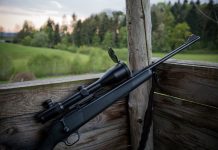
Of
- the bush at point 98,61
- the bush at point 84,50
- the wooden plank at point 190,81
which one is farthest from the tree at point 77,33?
the wooden plank at point 190,81

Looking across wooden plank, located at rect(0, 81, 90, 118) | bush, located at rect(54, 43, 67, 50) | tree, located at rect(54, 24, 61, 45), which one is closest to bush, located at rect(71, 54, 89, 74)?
bush, located at rect(54, 43, 67, 50)

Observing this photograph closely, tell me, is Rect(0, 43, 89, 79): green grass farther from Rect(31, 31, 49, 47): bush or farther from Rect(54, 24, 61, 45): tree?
Rect(54, 24, 61, 45): tree

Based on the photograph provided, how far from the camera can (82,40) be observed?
29.5 ft

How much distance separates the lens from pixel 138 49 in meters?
1.66

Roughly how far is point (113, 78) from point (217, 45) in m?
2.00

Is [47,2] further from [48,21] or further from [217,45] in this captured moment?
[217,45]

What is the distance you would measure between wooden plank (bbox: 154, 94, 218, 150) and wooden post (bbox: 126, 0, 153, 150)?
13 centimetres

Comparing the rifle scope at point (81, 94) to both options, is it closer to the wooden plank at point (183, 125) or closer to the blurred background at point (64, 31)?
the wooden plank at point (183, 125)

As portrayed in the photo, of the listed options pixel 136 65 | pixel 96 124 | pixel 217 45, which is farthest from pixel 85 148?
pixel 217 45

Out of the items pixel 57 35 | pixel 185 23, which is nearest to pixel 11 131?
pixel 185 23

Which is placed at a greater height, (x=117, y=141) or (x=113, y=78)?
(x=113, y=78)

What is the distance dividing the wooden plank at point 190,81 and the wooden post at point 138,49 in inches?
5.4

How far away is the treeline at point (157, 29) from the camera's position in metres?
3.28

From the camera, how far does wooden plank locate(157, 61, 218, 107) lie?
4.55ft
